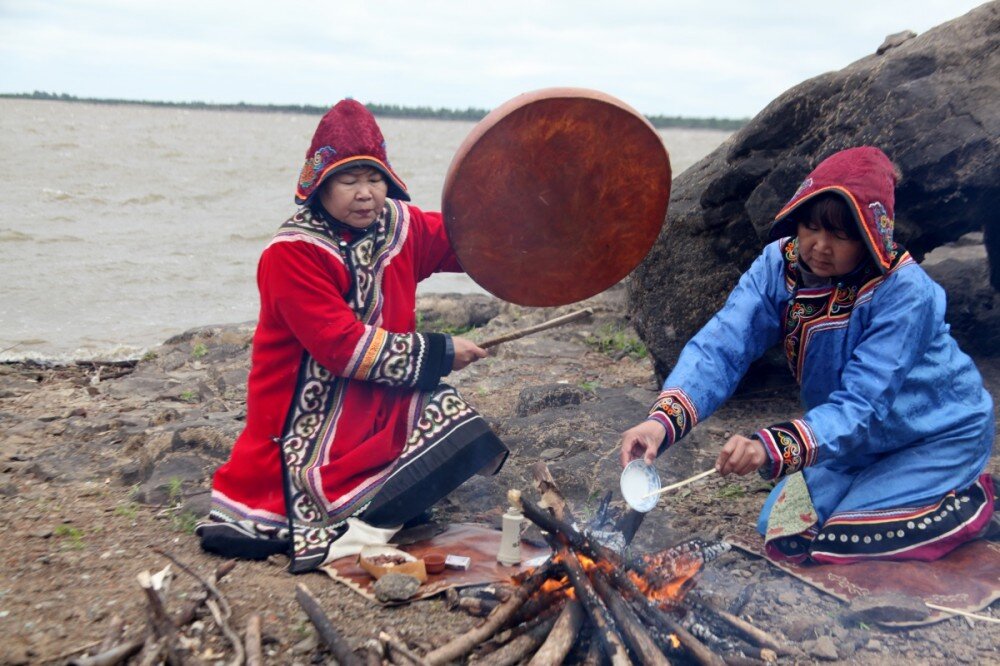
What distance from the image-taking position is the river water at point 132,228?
11477 mm

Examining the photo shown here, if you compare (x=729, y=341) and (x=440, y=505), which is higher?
(x=729, y=341)

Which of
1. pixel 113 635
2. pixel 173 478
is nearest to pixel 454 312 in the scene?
pixel 173 478

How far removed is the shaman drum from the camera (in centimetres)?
352

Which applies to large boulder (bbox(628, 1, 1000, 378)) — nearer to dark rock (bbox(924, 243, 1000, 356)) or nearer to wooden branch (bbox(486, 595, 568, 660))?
dark rock (bbox(924, 243, 1000, 356))

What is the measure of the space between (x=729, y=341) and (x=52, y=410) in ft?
15.9

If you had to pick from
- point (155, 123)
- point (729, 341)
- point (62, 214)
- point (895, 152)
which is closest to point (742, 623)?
point (729, 341)

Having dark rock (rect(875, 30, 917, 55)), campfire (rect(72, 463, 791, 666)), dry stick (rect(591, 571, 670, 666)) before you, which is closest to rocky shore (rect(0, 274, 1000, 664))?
campfire (rect(72, 463, 791, 666))

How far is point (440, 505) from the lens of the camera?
4.32 m

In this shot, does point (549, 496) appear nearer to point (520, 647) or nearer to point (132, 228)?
point (520, 647)

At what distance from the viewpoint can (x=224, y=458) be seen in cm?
493

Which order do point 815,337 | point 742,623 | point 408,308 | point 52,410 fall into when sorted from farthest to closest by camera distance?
1. point 52,410
2. point 408,308
3. point 815,337
4. point 742,623

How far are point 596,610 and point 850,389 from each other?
119 centimetres

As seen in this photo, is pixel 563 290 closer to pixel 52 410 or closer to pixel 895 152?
pixel 895 152

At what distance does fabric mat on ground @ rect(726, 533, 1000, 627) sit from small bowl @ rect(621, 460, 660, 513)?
717 mm
